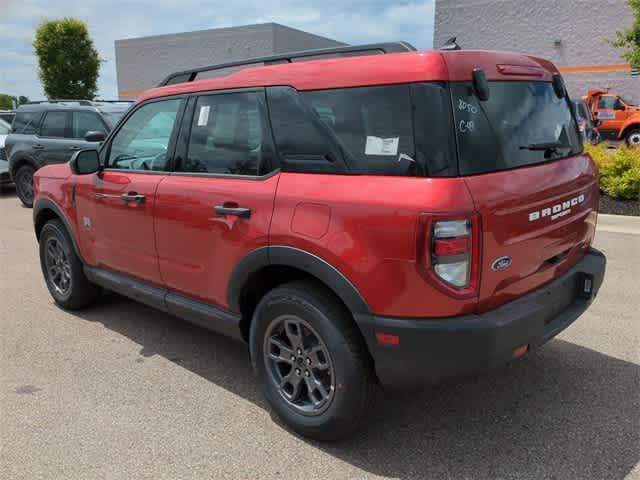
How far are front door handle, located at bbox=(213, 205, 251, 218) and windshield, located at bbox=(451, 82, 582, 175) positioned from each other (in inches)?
44.7

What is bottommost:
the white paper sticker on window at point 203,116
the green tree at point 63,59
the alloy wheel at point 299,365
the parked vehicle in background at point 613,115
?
the alloy wheel at point 299,365

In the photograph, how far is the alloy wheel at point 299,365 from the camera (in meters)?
2.75

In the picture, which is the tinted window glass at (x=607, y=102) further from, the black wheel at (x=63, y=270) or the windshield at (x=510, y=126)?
the black wheel at (x=63, y=270)

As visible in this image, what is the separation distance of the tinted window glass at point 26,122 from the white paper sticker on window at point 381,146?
33.2ft

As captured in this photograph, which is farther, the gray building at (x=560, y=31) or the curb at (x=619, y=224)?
the gray building at (x=560, y=31)

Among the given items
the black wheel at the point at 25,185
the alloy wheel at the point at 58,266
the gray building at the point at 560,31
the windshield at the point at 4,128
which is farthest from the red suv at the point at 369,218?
the gray building at the point at 560,31

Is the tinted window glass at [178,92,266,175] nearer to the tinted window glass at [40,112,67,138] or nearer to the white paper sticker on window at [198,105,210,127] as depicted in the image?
the white paper sticker on window at [198,105,210,127]

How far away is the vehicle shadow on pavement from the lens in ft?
8.58

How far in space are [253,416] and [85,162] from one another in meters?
2.21

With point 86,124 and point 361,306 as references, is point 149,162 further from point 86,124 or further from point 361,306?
point 86,124

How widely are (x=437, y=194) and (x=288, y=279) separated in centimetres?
106

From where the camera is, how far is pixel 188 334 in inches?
169

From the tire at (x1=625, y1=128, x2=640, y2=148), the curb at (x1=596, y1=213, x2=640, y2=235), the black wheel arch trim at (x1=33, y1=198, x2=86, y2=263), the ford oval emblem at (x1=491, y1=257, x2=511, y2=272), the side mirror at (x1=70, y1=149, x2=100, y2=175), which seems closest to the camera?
the ford oval emblem at (x1=491, y1=257, x2=511, y2=272)

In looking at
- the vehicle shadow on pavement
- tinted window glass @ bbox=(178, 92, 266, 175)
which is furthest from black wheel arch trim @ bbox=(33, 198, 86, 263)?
tinted window glass @ bbox=(178, 92, 266, 175)
